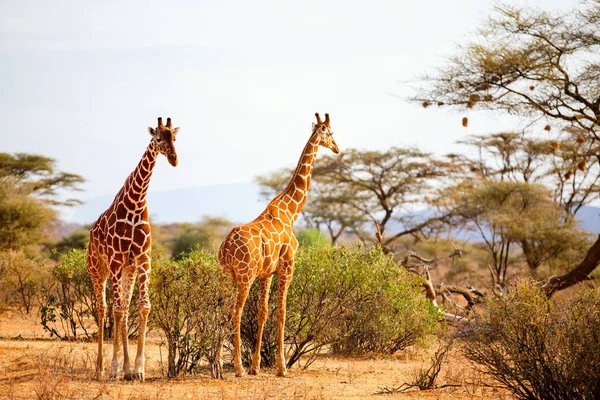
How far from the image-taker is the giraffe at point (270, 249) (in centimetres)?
793

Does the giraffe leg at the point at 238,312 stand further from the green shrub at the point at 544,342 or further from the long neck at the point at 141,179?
the green shrub at the point at 544,342

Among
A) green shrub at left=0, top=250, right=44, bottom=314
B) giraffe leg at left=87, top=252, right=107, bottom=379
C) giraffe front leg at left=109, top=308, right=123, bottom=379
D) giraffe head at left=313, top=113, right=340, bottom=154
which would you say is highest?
giraffe head at left=313, top=113, right=340, bottom=154

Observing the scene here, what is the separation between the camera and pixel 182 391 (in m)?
7.07

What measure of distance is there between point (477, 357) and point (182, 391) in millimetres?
2668

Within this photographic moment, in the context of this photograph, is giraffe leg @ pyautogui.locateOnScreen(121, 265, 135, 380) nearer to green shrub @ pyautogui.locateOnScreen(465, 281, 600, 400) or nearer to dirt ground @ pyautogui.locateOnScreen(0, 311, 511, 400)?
dirt ground @ pyautogui.locateOnScreen(0, 311, 511, 400)

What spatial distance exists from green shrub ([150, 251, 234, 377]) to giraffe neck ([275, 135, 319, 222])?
1159mm

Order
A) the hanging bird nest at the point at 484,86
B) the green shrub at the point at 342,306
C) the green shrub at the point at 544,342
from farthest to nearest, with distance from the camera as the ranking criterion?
the hanging bird nest at the point at 484,86 < the green shrub at the point at 342,306 < the green shrub at the point at 544,342

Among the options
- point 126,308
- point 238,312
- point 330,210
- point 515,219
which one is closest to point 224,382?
point 238,312

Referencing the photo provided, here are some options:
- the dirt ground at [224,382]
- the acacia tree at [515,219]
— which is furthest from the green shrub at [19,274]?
the acacia tree at [515,219]

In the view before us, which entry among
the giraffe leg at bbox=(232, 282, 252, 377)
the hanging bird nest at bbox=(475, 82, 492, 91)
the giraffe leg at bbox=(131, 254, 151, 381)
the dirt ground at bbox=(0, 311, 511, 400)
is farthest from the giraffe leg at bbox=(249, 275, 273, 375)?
the hanging bird nest at bbox=(475, 82, 492, 91)

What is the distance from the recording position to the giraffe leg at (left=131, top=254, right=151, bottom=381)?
763cm

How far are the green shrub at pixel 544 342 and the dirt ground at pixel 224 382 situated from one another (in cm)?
57

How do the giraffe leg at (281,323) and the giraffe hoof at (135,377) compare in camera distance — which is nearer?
the giraffe hoof at (135,377)

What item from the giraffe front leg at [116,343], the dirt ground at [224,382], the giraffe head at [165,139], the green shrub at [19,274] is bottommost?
the dirt ground at [224,382]
